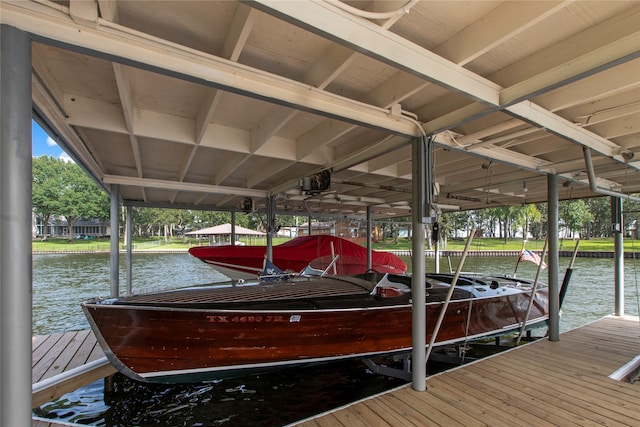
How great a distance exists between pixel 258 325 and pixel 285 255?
14.6 ft

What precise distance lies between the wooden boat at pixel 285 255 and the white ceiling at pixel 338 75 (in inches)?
142

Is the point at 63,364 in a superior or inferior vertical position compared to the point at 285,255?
inferior

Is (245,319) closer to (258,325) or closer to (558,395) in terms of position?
(258,325)

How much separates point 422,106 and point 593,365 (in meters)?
3.65

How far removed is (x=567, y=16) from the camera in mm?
1808

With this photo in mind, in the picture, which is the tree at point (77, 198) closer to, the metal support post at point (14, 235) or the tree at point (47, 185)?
the tree at point (47, 185)

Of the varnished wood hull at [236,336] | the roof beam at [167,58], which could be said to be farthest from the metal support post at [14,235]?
the varnished wood hull at [236,336]

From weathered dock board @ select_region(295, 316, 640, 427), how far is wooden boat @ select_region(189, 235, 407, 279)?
13.8 feet

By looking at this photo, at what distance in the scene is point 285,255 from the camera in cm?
764

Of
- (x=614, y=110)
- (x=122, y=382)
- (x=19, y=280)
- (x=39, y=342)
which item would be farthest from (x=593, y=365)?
(x=39, y=342)

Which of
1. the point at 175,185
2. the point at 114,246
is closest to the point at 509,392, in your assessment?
the point at 175,185

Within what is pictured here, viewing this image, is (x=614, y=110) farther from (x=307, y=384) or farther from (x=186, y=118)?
(x=307, y=384)

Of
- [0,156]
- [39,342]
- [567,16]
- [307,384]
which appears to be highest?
[567,16]

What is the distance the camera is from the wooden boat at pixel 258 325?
2906mm
